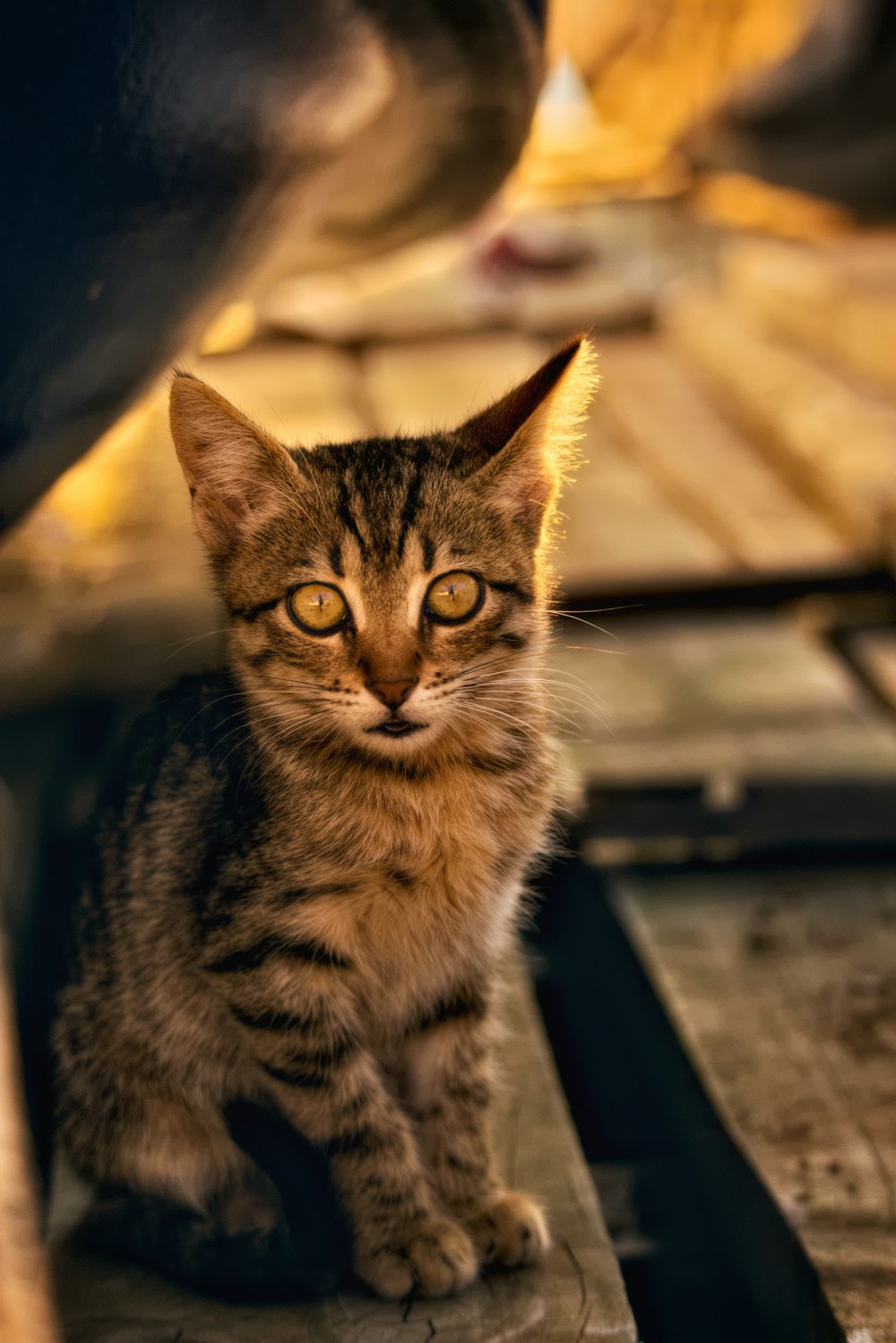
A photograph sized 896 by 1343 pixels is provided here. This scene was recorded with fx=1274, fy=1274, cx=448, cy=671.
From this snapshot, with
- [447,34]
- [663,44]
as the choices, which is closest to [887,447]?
[663,44]

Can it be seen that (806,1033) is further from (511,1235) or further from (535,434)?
(535,434)

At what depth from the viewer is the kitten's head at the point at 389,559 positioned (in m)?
1.23

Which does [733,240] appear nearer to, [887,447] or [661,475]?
[661,475]

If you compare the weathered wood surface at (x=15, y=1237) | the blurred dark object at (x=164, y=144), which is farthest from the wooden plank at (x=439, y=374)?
the weathered wood surface at (x=15, y=1237)

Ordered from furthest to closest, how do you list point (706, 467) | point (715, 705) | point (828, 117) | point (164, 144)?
point (706, 467) < point (828, 117) < point (715, 705) < point (164, 144)

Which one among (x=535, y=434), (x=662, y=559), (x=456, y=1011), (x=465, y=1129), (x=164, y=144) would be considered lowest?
(x=465, y=1129)

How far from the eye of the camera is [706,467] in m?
4.13

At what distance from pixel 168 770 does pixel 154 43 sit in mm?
732

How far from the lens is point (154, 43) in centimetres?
112

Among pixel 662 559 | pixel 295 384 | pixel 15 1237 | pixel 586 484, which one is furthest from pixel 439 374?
pixel 15 1237

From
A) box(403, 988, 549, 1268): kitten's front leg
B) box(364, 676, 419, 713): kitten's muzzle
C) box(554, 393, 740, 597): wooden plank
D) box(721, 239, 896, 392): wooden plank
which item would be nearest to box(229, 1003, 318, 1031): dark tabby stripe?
box(403, 988, 549, 1268): kitten's front leg

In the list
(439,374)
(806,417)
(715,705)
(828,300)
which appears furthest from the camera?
(439,374)

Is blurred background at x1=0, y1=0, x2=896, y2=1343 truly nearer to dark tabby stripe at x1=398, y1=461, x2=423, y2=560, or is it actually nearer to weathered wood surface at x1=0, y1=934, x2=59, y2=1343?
dark tabby stripe at x1=398, y1=461, x2=423, y2=560

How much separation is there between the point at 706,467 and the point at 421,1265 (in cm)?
324
